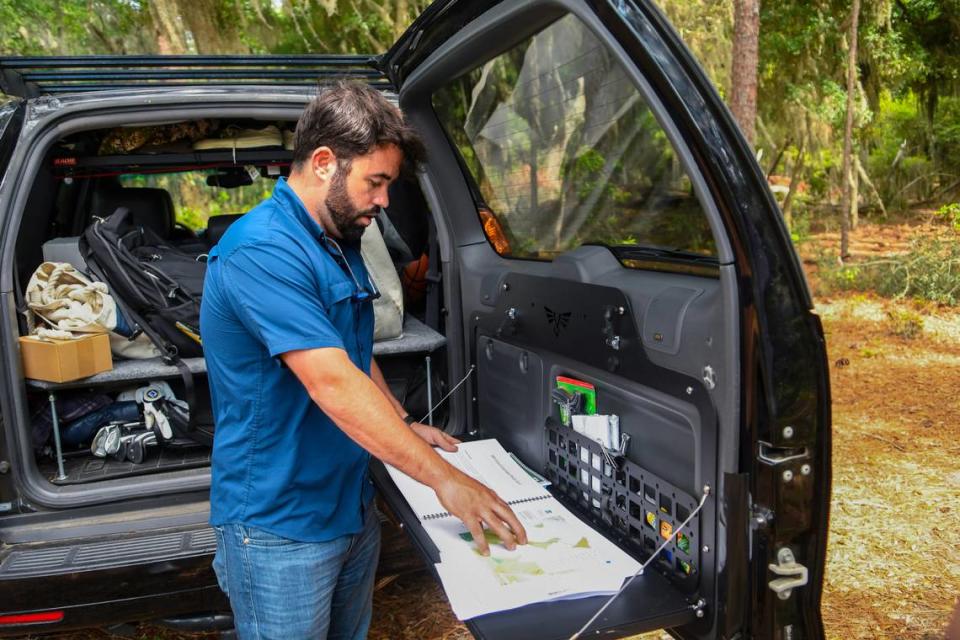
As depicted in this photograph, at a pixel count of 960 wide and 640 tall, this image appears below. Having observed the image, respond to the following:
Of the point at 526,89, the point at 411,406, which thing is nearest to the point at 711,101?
the point at 526,89

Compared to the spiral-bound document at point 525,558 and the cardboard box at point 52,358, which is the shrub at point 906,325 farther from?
the cardboard box at point 52,358

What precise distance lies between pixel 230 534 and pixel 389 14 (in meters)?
11.1

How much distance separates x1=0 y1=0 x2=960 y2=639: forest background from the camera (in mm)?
3447

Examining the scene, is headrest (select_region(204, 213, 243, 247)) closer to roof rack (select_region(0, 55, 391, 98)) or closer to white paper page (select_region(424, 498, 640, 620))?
roof rack (select_region(0, 55, 391, 98))

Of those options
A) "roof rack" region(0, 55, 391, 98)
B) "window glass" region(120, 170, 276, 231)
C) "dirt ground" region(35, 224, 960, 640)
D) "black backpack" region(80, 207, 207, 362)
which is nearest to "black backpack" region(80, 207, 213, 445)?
"black backpack" region(80, 207, 207, 362)

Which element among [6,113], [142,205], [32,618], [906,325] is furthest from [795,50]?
[32,618]

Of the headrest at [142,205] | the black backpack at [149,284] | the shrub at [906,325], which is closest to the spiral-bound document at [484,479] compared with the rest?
the black backpack at [149,284]

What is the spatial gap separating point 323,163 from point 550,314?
2.70ft

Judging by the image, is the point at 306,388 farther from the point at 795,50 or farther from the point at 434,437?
the point at 795,50

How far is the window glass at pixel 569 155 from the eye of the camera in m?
1.83

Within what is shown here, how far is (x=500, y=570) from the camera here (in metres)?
1.64

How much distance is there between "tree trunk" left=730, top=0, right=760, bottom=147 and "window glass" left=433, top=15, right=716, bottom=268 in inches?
254

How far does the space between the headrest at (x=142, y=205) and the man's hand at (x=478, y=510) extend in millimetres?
3011

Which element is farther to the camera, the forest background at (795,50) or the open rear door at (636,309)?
the forest background at (795,50)
